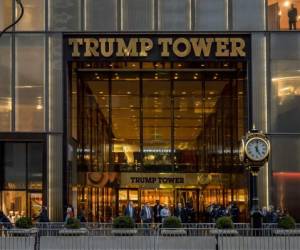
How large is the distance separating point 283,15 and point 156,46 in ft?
20.5

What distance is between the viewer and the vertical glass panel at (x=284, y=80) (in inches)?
1325

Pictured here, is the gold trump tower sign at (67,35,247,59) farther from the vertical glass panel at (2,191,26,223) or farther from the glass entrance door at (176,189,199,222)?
the glass entrance door at (176,189,199,222)

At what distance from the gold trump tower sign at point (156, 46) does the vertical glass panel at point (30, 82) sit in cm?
165

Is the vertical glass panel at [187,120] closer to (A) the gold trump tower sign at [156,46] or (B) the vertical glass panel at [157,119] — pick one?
(B) the vertical glass panel at [157,119]

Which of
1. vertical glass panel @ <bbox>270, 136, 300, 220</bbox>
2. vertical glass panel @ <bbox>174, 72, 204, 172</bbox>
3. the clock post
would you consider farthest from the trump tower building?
the clock post

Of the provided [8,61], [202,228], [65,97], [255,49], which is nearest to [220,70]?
[255,49]

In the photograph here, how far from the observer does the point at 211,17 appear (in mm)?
34000

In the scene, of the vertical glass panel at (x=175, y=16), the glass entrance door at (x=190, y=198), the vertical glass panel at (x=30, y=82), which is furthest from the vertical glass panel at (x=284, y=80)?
the vertical glass panel at (x=30, y=82)

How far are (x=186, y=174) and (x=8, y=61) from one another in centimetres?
1267

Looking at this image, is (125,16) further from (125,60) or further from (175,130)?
(175,130)

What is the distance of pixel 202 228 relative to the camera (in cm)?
2550

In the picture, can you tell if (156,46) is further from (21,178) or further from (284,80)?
(21,178)

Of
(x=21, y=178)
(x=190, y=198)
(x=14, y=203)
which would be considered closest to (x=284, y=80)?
(x=190, y=198)

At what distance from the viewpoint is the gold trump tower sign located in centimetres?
3434
